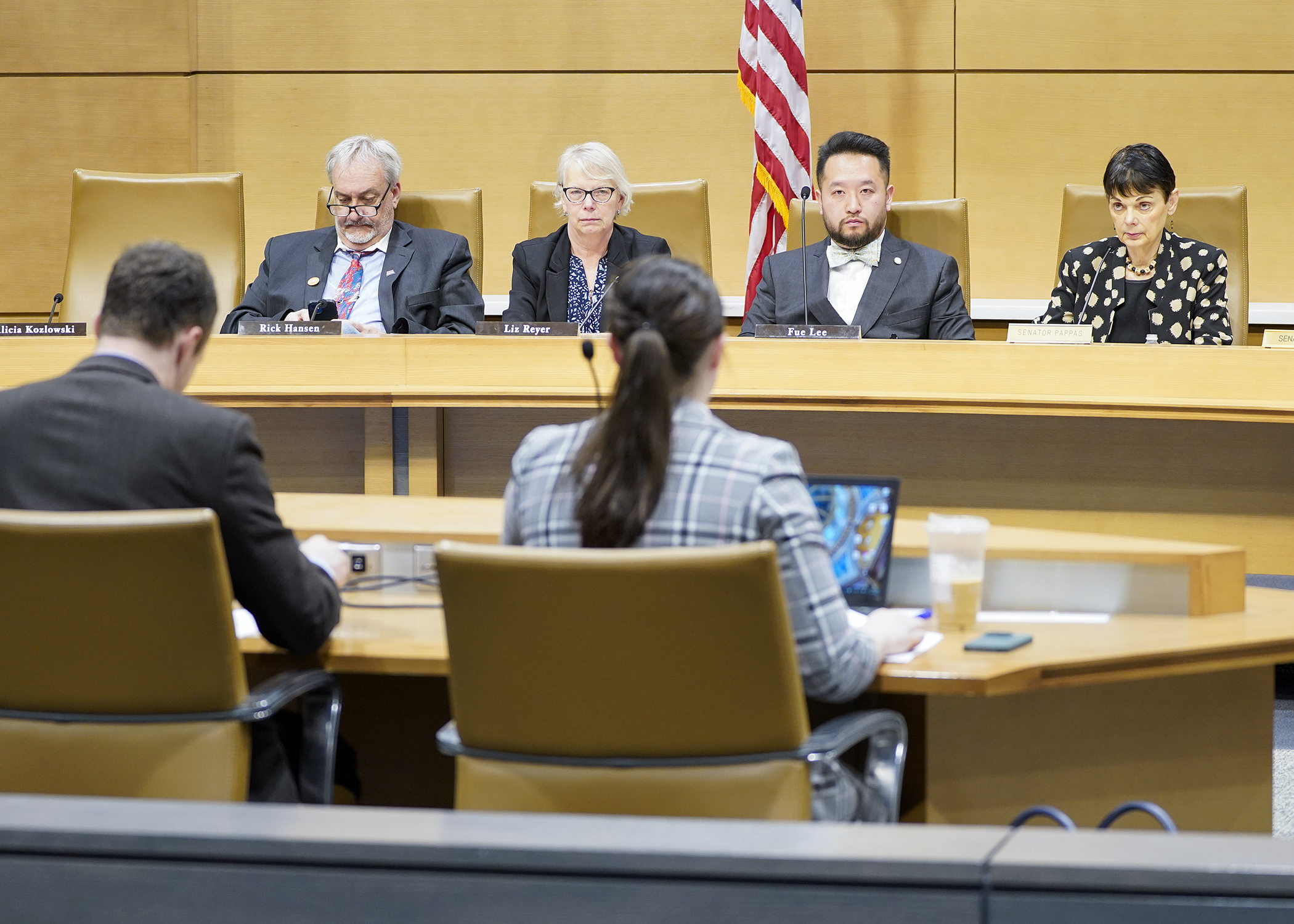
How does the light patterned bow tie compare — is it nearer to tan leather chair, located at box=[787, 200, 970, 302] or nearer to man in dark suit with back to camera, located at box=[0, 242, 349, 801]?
tan leather chair, located at box=[787, 200, 970, 302]

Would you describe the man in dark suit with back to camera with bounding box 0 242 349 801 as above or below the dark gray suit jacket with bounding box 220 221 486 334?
below

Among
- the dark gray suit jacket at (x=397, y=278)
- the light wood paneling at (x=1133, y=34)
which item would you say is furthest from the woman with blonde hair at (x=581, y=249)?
the light wood paneling at (x=1133, y=34)

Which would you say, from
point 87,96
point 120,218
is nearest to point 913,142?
point 120,218

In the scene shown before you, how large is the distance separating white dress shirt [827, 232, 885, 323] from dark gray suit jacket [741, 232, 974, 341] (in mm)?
29

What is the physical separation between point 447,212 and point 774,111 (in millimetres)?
1112

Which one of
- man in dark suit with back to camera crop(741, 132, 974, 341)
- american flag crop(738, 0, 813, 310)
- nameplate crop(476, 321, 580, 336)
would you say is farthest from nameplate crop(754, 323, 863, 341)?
american flag crop(738, 0, 813, 310)

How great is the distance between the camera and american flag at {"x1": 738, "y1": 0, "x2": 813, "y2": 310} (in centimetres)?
449

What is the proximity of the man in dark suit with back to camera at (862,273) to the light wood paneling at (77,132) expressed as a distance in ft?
8.65

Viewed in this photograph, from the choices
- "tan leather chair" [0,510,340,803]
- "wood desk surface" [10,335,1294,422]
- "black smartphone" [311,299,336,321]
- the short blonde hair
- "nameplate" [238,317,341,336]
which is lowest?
"tan leather chair" [0,510,340,803]

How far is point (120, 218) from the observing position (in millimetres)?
4406

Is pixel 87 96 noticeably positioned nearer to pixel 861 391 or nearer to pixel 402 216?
pixel 402 216

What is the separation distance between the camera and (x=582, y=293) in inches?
160

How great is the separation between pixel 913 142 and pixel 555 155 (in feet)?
4.43

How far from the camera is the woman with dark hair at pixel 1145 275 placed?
3.73 metres
